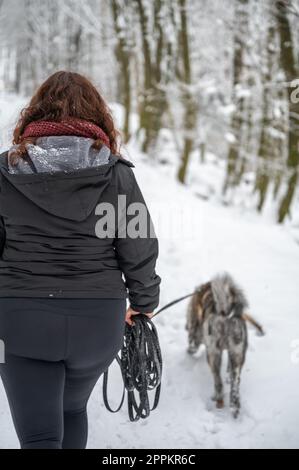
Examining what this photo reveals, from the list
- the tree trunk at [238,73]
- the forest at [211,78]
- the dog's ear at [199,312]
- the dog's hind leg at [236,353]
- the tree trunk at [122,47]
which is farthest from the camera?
the tree trunk at [122,47]

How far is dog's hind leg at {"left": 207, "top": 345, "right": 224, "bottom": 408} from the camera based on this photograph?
4.17m

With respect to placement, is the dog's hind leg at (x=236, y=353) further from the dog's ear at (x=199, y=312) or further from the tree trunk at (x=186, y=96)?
the tree trunk at (x=186, y=96)

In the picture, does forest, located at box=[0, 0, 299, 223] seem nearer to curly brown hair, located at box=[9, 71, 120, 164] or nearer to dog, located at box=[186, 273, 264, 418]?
dog, located at box=[186, 273, 264, 418]

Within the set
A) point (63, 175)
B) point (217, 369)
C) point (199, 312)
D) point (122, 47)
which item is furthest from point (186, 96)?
point (63, 175)

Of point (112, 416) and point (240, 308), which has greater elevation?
point (240, 308)

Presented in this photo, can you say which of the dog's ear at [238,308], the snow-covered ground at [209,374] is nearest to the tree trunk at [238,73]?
the snow-covered ground at [209,374]

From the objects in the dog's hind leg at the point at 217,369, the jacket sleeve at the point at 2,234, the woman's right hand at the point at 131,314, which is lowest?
the dog's hind leg at the point at 217,369

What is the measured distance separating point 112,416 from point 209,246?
4.81m

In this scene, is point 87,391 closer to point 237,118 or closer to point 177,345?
point 177,345

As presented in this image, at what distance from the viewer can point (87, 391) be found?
2.26 meters

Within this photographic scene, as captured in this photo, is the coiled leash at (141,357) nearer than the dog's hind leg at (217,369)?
Yes

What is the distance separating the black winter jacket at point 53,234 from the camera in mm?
1966

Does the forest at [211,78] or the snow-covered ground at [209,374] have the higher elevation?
the forest at [211,78]

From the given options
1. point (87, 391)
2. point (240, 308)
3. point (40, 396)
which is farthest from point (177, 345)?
point (40, 396)
